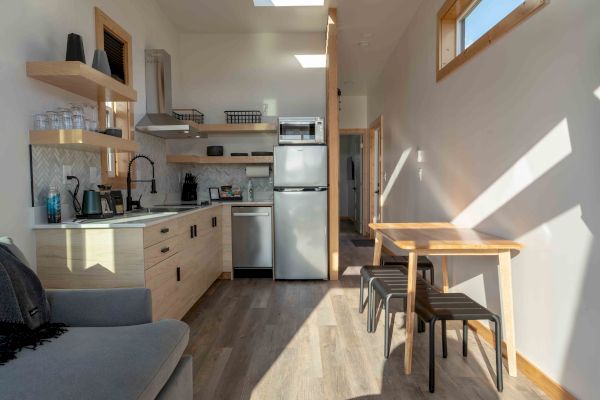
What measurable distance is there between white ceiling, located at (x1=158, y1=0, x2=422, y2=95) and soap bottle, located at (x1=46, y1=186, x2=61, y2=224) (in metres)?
2.69

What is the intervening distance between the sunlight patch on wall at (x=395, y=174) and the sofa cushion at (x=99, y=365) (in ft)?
12.5

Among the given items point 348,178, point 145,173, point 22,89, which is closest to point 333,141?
point 145,173

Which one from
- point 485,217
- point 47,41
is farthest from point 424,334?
point 47,41

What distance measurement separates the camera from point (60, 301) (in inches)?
62.9

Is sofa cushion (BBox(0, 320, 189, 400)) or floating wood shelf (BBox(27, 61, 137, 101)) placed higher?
floating wood shelf (BBox(27, 61, 137, 101))

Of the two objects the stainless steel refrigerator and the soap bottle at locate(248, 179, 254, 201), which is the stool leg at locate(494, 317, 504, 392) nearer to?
the stainless steel refrigerator

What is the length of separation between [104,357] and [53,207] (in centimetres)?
141

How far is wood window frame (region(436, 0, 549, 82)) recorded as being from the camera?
2295mm

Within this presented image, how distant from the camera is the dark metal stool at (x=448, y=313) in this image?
1.86 m

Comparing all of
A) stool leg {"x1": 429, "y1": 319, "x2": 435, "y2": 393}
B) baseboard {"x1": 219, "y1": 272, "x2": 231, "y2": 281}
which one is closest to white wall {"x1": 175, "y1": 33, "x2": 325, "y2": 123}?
baseboard {"x1": 219, "y1": 272, "x2": 231, "y2": 281}

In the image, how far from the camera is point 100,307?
159 cm

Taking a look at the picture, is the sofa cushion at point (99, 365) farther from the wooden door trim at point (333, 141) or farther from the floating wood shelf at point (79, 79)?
the wooden door trim at point (333, 141)

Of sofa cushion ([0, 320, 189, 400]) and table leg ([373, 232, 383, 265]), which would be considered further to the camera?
table leg ([373, 232, 383, 265])

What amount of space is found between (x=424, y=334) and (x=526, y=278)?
85 centimetres
